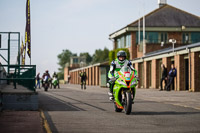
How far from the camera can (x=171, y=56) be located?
35156mm

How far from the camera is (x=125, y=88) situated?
461 inches

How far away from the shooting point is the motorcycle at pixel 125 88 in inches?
446

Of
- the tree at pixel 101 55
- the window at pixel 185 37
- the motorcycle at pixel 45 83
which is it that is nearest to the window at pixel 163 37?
the window at pixel 185 37

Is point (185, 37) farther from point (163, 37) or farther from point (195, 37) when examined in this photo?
point (163, 37)

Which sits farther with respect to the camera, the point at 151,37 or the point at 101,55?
the point at 101,55

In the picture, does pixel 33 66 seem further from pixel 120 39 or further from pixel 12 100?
pixel 120 39

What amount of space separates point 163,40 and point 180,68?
27.8 meters

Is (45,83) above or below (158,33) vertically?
below

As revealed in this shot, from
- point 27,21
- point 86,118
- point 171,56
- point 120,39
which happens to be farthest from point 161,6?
point 86,118

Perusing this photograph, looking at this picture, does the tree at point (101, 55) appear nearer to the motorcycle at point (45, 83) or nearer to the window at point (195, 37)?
the window at point (195, 37)

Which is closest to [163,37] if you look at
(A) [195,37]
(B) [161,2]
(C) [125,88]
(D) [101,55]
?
(A) [195,37]

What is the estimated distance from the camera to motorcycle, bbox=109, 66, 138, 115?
11.3 meters

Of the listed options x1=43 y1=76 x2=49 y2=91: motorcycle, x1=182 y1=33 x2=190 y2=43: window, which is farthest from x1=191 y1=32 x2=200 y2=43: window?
x1=43 y1=76 x2=49 y2=91: motorcycle

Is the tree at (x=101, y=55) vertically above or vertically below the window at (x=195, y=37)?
above
